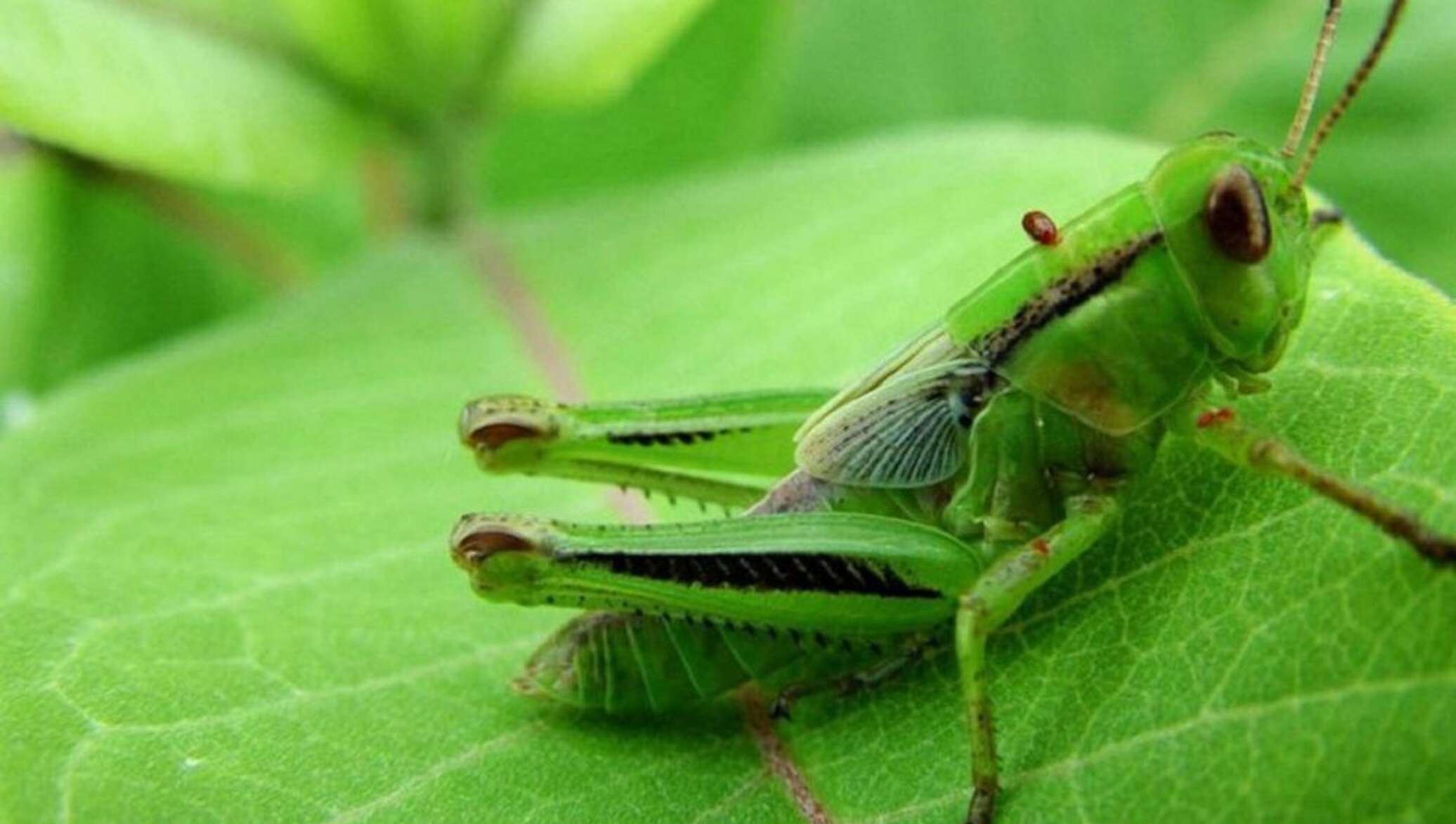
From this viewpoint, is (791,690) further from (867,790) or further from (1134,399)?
(1134,399)

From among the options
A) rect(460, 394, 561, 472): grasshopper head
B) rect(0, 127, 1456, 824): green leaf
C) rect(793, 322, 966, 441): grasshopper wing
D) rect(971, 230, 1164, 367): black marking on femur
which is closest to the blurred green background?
rect(0, 127, 1456, 824): green leaf

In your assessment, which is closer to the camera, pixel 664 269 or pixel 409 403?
pixel 409 403

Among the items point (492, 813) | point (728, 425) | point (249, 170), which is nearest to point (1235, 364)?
point (728, 425)

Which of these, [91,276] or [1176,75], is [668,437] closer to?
[1176,75]

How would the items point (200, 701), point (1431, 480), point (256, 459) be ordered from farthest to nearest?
point (256, 459)
point (200, 701)
point (1431, 480)

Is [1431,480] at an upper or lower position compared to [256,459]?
lower

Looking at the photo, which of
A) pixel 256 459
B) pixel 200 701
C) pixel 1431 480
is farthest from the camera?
pixel 256 459
